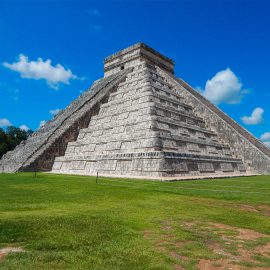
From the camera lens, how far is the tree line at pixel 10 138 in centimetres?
3741

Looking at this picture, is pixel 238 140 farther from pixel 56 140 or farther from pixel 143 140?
pixel 56 140

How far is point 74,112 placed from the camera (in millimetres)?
26891

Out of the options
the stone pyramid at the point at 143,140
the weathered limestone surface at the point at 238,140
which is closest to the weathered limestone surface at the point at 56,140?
the stone pyramid at the point at 143,140

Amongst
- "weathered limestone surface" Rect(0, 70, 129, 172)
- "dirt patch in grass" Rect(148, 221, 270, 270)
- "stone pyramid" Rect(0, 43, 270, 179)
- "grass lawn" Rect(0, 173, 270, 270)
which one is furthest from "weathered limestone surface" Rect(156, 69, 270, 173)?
"dirt patch in grass" Rect(148, 221, 270, 270)

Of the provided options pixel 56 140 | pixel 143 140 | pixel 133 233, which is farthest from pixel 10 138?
pixel 133 233

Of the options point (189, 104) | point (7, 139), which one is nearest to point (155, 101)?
point (189, 104)

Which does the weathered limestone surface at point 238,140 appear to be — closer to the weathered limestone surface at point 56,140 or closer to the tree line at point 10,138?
the weathered limestone surface at point 56,140

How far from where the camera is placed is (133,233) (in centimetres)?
499

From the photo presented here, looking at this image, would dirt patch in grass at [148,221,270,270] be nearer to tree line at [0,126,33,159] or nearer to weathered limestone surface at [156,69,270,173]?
weathered limestone surface at [156,69,270,173]

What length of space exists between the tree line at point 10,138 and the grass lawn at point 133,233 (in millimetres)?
31644

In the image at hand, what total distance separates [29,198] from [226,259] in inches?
251

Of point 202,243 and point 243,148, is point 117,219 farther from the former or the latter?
point 243,148

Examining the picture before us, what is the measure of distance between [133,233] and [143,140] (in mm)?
12594

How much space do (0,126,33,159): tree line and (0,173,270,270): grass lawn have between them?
31.6 metres
